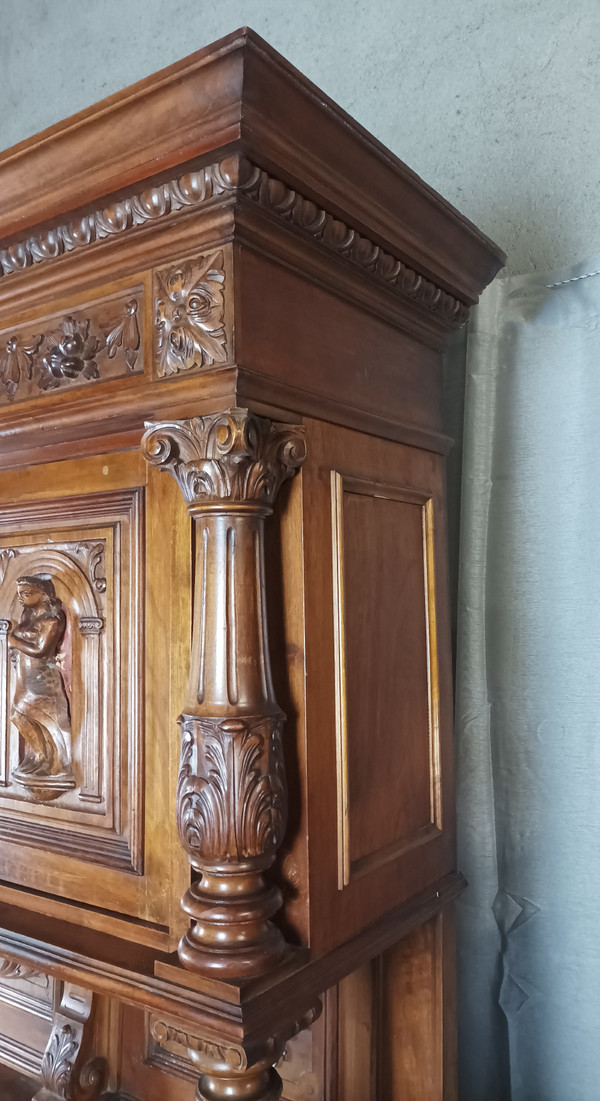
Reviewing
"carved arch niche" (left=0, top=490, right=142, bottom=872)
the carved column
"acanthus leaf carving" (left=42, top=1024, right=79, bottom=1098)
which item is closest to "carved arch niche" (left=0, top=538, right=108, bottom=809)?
"carved arch niche" (left=0, top=490, right=142, bottom=872)

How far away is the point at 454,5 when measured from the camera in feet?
4.17

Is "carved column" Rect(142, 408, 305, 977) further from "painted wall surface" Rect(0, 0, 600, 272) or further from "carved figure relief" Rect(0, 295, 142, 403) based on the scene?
"painted wall surface" Rect(0, 0, 600, 272)

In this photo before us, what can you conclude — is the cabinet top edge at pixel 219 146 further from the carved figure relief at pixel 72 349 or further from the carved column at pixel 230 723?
the carved column at pixel 230 723

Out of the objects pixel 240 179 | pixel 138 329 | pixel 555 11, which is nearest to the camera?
pixel 240 179

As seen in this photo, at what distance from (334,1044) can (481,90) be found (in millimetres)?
1361

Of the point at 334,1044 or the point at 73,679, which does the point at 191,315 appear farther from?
the point at 334,1044

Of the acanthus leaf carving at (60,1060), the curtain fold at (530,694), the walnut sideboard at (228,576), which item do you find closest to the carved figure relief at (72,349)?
the walnut sideboard at (228,576)

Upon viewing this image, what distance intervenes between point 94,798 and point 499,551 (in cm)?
67

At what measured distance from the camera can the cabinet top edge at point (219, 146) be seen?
0.64 m

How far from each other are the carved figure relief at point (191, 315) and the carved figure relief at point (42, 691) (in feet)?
0.96

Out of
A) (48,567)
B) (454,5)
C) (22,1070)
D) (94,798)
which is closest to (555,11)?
→ (454,5)

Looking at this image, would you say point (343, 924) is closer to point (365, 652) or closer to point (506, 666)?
point (365, 652)

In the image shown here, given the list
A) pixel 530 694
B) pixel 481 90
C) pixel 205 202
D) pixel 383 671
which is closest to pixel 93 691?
pixel 383 671

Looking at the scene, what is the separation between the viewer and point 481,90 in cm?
124
